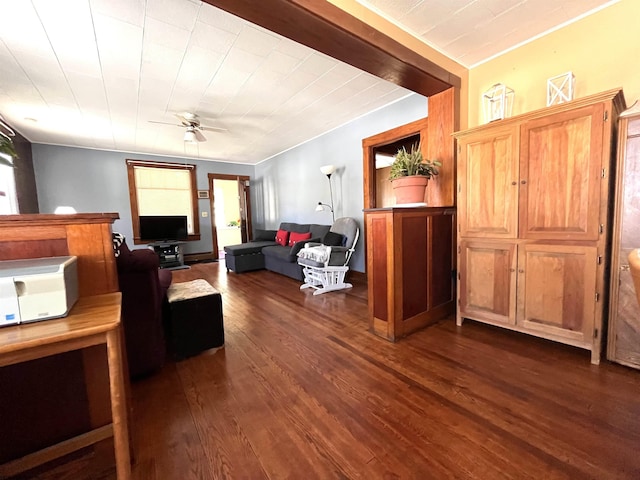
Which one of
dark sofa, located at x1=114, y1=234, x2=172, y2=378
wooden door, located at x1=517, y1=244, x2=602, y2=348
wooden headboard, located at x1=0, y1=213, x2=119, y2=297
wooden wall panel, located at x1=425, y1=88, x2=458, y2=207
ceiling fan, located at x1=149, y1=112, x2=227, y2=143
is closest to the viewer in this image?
wooden headboard, located at x1=0, y1=213, x2=119, y2=297

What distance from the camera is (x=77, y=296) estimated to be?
3.61 feet

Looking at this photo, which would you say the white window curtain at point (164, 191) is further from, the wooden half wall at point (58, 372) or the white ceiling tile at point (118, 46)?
the wooden half wall at point (58, 372)

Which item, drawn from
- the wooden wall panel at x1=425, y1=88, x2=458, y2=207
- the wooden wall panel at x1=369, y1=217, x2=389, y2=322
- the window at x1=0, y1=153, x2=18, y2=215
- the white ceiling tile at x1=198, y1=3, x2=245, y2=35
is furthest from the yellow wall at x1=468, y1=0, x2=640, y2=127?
the window at x1=0, y1=153, x2=18, y2=215

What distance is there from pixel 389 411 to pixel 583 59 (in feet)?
9.57

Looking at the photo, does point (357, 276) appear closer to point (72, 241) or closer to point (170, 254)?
point (72, 241)

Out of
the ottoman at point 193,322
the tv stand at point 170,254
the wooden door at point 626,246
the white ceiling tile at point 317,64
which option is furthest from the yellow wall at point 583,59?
the tv stand at point 170,254

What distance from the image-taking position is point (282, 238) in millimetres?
5367

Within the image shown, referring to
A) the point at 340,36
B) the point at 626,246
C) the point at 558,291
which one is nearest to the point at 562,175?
the point at 626,246

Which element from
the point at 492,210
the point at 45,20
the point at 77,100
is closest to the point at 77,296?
the point at 45,20

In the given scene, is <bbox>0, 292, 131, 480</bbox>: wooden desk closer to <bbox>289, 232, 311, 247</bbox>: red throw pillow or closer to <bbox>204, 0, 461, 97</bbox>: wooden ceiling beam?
<bbox>204, 0, 461, 97</bbox>: wooden ceiling beam

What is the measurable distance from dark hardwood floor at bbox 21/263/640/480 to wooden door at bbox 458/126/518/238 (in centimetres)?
94

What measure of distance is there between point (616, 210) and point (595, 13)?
152 centimetres

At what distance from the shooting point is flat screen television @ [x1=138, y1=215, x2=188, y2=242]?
19.1ft

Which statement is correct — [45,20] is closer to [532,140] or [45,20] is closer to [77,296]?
[77,296]
